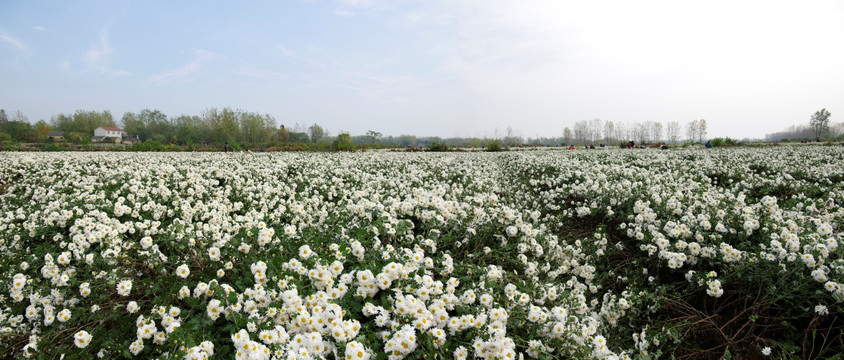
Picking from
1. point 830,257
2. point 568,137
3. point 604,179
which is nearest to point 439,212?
point 830,257

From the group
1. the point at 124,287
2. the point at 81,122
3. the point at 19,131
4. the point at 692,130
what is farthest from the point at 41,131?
the point at 692,130

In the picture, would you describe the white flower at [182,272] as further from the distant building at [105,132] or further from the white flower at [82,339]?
the distant building at [105,132]

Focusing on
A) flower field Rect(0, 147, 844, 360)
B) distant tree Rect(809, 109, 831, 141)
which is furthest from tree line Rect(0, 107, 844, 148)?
flower field Rect(0, 147, 844, 360)

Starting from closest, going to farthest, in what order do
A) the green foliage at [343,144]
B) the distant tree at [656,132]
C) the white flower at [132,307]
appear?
the white flower at [132,307] < the green foliage at [343,144] < the distant tree at [656,132]

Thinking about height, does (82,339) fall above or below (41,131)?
below

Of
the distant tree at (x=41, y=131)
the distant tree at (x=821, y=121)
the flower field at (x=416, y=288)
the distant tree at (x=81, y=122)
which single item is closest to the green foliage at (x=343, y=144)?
the flower field at (x=416, y=288)

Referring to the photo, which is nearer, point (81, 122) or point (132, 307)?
point (132, 307)

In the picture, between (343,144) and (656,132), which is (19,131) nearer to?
(343,144)

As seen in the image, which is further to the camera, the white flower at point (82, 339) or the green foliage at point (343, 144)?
the green foliage at point (343, 144)

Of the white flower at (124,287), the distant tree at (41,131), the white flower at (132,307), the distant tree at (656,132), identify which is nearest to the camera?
the white flower at (132,307)

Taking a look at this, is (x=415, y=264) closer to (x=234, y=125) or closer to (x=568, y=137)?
(x=234, y=125)

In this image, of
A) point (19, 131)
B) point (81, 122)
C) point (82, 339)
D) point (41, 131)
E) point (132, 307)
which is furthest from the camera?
point (81, 122)

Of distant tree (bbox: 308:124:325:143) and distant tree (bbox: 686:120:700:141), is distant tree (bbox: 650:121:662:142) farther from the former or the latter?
distant tree (bbox: 308:124:325:143)

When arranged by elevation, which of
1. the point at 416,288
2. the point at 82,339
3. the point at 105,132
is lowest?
the point at 82,339
